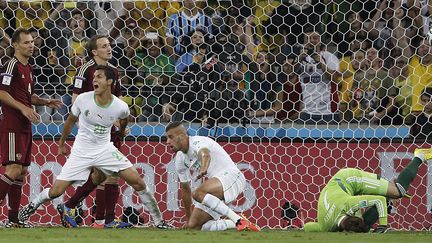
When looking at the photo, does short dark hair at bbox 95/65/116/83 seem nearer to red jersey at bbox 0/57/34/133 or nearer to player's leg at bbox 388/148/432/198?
red jersey at bbox 0/57/34/133

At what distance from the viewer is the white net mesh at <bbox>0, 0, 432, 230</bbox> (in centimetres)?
1443

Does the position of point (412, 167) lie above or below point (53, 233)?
above

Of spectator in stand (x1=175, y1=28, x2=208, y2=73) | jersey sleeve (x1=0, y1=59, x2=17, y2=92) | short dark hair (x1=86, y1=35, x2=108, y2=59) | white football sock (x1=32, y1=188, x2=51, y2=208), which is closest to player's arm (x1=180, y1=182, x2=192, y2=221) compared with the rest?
white football sock (x1=32, y1=188, x2=51, y2=208)

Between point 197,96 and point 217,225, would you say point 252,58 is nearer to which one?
point 197,96

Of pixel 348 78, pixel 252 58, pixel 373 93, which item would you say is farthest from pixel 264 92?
pixel 373 93

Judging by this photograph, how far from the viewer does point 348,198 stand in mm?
12391

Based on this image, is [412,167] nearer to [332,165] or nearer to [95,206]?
[332,165]

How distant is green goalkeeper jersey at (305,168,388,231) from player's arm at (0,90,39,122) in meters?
3.19

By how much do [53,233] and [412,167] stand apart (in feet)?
13.4

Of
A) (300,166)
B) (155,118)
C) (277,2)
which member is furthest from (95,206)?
(277,2)

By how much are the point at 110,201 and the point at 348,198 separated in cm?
264

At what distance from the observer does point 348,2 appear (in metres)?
15.0

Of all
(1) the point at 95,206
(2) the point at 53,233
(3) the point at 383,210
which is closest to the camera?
(2) the point at 53,233

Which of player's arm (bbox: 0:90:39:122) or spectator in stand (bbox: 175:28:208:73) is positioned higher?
spectator in stand (bbox: 175:28:208:73)
